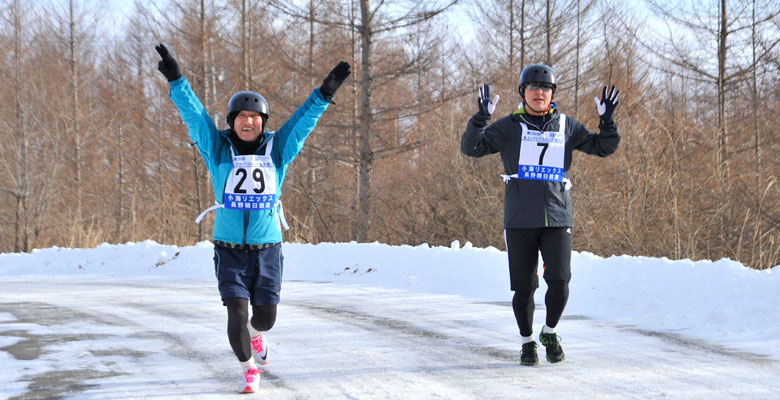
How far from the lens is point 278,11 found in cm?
1711

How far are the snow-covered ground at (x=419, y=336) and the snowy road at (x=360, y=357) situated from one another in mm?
17

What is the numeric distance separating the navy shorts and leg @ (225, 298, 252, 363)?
0.05m

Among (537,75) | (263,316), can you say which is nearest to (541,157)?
(537,75)

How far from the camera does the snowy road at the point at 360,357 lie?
4508mm

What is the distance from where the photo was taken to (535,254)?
5352mm

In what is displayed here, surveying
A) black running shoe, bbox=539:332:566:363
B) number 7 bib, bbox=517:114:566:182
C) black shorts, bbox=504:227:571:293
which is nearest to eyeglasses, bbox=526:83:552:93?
number 7 bib, bbox=517:114:566:182

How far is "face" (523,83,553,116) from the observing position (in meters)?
5.37

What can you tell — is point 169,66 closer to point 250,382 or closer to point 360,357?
point 250,382

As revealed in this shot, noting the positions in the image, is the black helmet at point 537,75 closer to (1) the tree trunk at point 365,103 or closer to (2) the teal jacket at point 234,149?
(2) the teal jacket at point 234,149

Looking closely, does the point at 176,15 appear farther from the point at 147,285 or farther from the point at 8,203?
the point at 147,285

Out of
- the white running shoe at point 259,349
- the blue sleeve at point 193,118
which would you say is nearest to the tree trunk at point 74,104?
the white running shoe at point 259,349

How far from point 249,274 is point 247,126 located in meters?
0.94

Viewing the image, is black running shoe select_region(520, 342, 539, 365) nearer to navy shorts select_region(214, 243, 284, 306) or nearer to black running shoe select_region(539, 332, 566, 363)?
black running shoe select_region(539, 332, 566, 363)

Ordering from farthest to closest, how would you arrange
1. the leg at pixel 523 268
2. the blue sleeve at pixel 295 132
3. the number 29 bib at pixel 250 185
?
the leg at pixel 523 268 → the blue sleeve at pixel 295 132 → the number 29 bib at pixel 250 185
